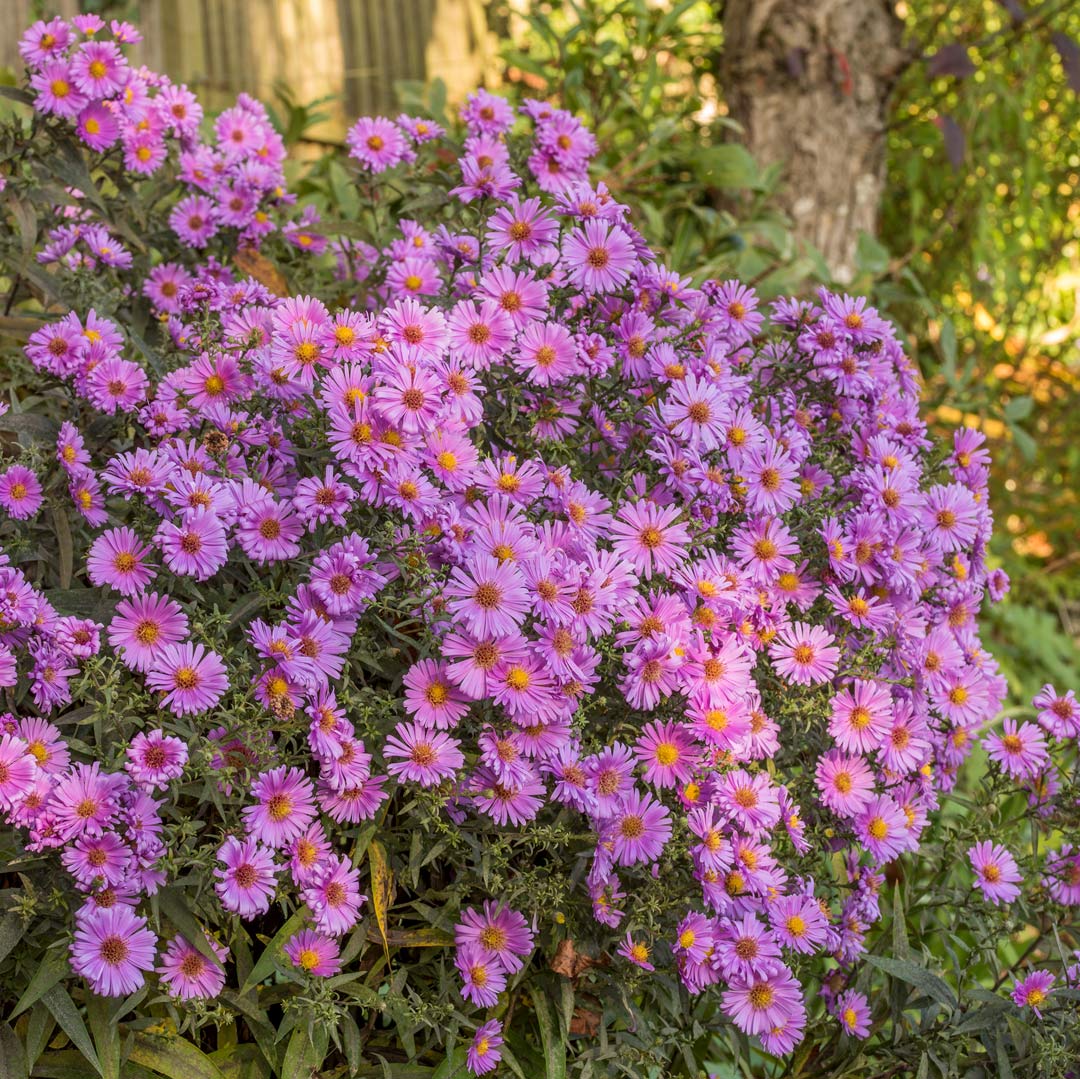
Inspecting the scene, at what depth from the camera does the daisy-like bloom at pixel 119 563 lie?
1156 mm

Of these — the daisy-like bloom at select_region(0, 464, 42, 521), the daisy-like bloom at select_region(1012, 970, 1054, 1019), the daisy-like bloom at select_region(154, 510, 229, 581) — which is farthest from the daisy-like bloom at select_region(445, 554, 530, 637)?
the daisy-like bloom at select_region(1012, 970, 1054, 1019)

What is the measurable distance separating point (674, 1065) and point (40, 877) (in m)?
0.72

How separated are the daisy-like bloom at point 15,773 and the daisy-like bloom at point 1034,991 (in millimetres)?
1024

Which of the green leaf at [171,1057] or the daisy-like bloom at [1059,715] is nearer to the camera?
the green leaf at [171,1057]

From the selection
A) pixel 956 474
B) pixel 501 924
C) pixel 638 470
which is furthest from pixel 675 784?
pixel 956 474

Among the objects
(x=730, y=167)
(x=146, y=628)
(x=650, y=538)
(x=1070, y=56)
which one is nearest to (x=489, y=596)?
(x=650, y=538)

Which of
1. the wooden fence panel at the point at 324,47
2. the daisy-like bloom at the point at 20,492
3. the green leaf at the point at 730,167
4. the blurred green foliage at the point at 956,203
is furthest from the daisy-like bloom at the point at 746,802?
the wooden fence panel at the point at 324,47

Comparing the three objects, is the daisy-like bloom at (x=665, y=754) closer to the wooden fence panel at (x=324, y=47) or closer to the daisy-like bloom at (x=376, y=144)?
the daisy-like bloom at (x=376, y=144)

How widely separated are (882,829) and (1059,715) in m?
0.31

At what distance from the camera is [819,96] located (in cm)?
288

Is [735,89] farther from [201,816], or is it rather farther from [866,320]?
[201,816]

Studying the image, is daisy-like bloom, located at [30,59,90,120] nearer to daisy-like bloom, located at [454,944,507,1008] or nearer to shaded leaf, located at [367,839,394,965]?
shaded leaf, located at [367,839,394,965]

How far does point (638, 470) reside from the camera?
1.39m

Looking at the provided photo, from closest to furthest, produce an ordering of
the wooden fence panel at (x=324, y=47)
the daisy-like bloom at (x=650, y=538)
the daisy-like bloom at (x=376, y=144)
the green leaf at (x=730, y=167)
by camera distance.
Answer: the daisy-like bloom at (x=650, y=538), the daisy-like bloom at (x=376, y=144), the green leaf at (x=730, y=167), the wooden fence panel at (x=324, y=47)
